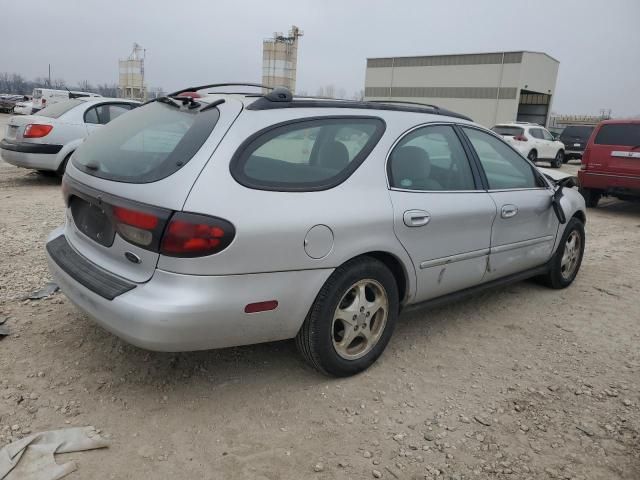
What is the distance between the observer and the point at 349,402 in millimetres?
2828

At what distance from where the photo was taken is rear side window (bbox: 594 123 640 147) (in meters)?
9.04

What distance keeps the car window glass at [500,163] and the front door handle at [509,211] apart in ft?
0.53

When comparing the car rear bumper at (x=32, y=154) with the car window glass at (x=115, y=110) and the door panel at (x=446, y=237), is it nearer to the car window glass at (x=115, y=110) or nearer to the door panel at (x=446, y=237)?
the car window glass at (x=115, y=110)

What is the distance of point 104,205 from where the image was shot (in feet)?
8.61

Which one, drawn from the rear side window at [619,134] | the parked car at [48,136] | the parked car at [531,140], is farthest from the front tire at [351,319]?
the parked car at [531,140]

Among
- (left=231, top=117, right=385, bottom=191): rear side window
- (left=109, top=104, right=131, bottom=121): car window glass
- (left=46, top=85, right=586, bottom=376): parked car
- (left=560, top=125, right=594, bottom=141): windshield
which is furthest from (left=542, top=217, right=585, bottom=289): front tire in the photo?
(left=560, top=125, right=594, bottom=141): windshield

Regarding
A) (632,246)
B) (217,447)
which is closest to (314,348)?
(217,447)

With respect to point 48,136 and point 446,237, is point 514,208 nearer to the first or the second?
point 446,237

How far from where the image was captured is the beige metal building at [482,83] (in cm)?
4378

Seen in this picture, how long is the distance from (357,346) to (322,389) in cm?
34

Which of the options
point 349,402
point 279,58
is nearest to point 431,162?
point 349,402

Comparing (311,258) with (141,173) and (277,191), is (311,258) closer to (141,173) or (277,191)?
(277,191)

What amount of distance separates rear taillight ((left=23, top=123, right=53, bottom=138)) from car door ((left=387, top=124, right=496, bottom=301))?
22.9 feet

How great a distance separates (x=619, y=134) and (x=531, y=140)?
9132 mm
